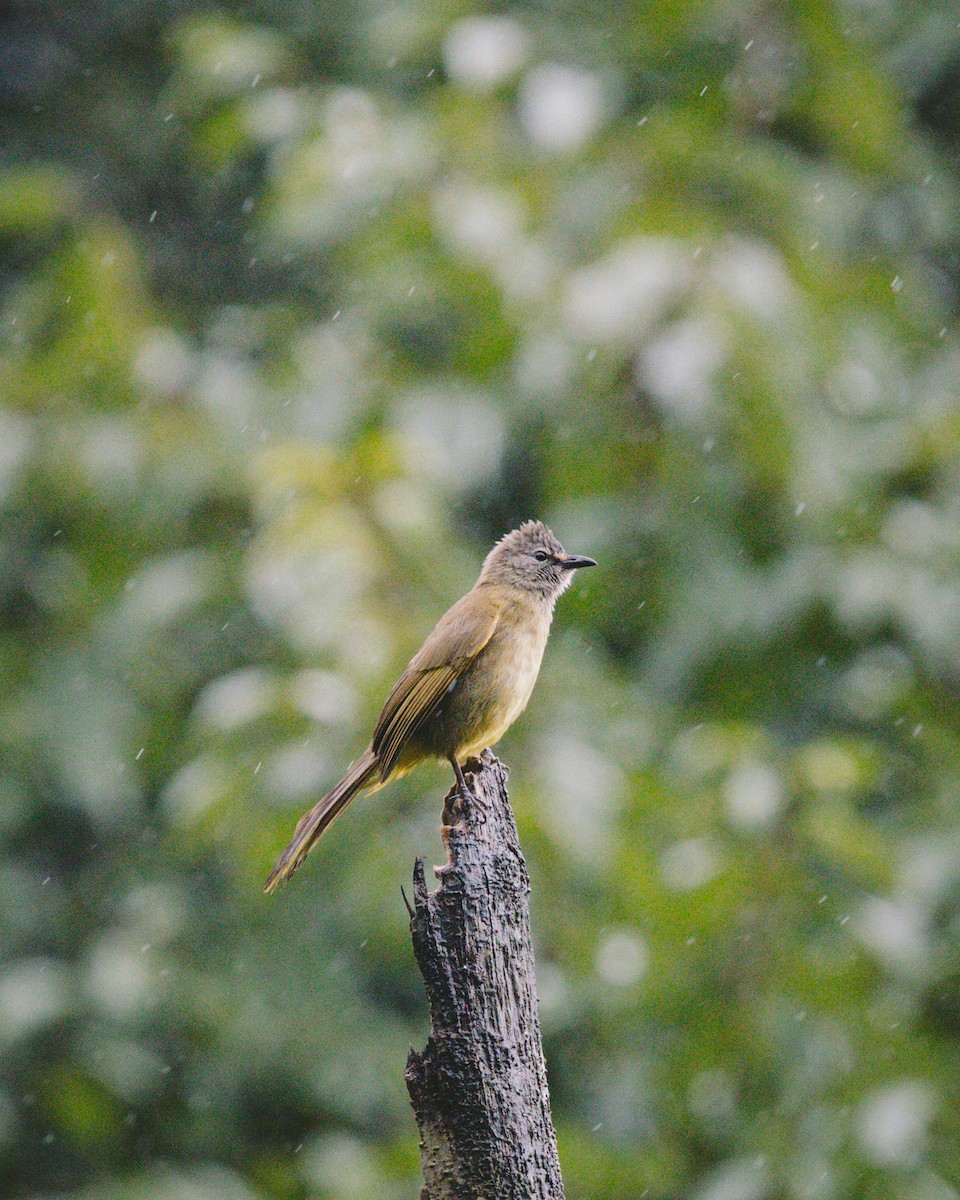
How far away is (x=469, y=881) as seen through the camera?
8.95 ft

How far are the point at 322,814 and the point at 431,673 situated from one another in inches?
20.2

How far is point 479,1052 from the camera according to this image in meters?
2.53

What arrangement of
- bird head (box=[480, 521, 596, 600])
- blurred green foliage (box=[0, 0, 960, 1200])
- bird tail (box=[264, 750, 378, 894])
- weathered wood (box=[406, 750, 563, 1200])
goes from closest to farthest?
weathered wood (box=[406, 750, 563, 1200]) → bird tail (box=[264, 750, 378, 894]) → bird head (box=[480, 521, 596, 600]) → blurred green foliage (box=[0, 0, 960, 1200])

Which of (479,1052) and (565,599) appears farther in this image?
(565,599)

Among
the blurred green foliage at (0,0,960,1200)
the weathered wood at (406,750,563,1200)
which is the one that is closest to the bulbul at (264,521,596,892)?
the blurred green foliage at (0,0,960,1200)

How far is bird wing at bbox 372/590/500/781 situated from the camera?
13.2 feet

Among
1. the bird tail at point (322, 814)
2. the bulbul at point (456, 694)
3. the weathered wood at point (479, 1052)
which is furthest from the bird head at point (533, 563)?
the weathered wood at point (479, 1052)

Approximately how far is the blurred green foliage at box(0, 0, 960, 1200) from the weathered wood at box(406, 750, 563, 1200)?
1884 mm

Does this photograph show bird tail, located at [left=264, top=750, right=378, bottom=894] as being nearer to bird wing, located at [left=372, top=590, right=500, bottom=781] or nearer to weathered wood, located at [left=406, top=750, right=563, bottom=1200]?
bird wing, located at [left=372, top=590, right=500, bottom=781]

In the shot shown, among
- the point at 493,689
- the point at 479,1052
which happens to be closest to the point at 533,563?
the point at 493,689

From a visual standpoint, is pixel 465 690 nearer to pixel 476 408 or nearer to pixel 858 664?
pixel 476 408

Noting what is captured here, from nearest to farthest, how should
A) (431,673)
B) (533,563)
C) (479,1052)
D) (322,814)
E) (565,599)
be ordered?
(479,1052) → (322,814) → (431,673) → (533,563) → (565,599)

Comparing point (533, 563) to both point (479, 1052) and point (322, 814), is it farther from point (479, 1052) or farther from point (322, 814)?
point (479, 1052)

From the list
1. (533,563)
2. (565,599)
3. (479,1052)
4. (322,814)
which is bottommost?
(479,1052)
